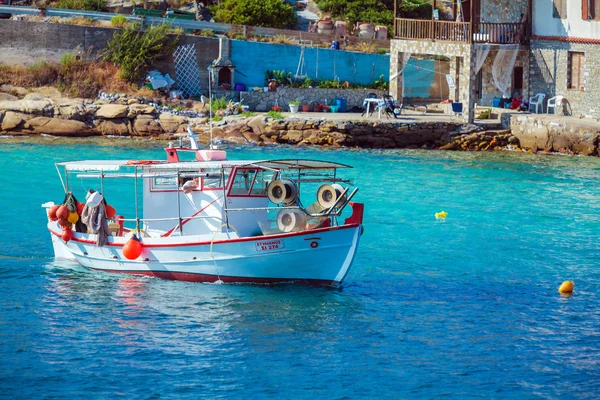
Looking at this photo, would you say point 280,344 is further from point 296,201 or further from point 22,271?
point 22,271

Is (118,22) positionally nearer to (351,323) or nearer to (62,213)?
(62,213)

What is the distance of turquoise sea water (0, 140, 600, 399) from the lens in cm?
1683

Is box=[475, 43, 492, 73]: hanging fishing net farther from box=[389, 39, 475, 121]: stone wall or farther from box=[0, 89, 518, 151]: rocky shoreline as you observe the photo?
box=[0, 89, 518, 151]: rocky shoreline

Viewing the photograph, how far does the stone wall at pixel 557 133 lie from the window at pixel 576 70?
189cm

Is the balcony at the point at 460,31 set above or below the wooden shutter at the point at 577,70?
→ above

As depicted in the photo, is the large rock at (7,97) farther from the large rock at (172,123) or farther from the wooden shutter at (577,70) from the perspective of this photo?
the wooden shutter at (577,70)

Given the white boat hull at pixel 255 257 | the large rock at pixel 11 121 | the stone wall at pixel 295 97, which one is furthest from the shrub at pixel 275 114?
the white boat hull at pixel 255 257

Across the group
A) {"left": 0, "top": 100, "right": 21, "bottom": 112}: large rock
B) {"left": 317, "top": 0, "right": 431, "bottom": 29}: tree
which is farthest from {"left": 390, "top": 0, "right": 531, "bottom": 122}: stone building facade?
{"left": 0, "top": 100, "right": 21, "bottom": 112}: large rock

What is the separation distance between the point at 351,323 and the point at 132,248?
533cm

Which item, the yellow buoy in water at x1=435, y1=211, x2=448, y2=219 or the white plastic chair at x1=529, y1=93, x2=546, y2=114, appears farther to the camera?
the white plastic chair at x1=529, y1=93, x2=546, y2=114

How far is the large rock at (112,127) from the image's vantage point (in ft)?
139

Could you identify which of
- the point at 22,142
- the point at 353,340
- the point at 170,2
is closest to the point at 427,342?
the point at 353,340

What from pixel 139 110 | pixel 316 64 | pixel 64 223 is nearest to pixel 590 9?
pixel 316 64

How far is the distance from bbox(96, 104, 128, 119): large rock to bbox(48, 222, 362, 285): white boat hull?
21.2 m
